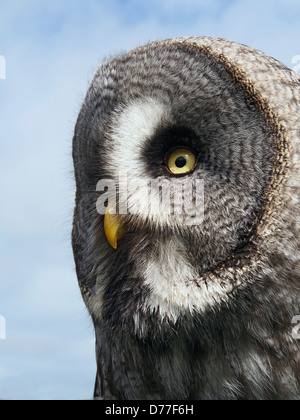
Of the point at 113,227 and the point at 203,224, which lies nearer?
the point at 203,224

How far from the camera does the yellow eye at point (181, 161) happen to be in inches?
92.5

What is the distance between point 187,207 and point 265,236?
11.9 inches

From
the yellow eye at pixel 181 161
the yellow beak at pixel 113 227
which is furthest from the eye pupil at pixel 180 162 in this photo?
the yellow beak at pixel 113 227

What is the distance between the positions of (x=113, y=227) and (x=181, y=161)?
0.36 metres

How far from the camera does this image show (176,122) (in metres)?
2.39

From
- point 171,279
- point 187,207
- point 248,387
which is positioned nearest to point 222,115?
point 187,207

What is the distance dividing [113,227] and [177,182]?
1.01ft

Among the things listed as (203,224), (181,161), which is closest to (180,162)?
(181,161)

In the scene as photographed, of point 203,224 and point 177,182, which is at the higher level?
point 177,182

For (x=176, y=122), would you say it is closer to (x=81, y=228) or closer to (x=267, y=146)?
(x=267, y=146)

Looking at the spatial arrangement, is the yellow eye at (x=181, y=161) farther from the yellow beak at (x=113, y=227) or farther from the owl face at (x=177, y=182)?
the yellow beak at (x=113, y=227)

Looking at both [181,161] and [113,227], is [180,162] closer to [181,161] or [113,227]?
[181,161]

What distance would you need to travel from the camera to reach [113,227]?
2402 mm

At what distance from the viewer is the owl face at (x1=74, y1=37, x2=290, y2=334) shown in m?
2.29
